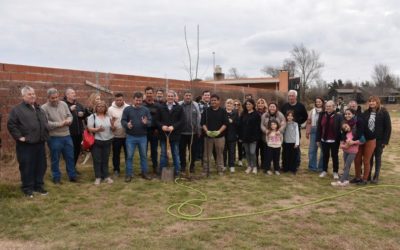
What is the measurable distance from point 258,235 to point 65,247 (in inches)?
87.2

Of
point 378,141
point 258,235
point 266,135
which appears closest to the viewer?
point 258,235

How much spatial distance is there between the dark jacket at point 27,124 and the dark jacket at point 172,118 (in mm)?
2145

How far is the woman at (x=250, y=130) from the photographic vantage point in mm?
7527

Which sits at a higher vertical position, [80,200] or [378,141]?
[378,141]

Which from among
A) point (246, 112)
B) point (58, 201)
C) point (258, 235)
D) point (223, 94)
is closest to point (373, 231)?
point (258, 235)

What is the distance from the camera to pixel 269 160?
24.9 feet

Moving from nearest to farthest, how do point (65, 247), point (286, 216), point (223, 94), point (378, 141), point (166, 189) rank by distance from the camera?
1. point (65, 247)
2. point (286, 216)
3. point (166, 189)
4. point (378, 141)
5. point (223, 94)

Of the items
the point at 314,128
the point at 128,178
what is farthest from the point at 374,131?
the point at 128,178

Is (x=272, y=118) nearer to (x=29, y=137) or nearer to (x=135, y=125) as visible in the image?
(x=135, y=125)

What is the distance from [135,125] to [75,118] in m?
1.19

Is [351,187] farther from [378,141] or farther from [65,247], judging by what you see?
[65,247]

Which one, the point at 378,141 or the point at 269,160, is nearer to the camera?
the point at 378,141

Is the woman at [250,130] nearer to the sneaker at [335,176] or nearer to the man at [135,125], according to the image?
the sneaker at [335,176]

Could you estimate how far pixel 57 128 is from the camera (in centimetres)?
609
